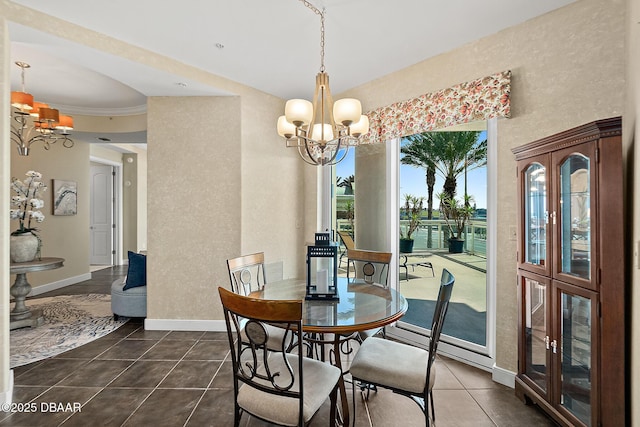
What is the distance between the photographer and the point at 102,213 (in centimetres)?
729

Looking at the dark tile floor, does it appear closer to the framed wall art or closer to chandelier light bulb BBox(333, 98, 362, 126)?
chandelier light bulb BBox(333, 98, 362, 126)

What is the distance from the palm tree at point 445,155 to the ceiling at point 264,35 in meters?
0.82

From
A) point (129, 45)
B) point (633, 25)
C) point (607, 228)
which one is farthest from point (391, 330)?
point (129, 45)

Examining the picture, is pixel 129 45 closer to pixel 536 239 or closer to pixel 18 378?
pixel 18 378

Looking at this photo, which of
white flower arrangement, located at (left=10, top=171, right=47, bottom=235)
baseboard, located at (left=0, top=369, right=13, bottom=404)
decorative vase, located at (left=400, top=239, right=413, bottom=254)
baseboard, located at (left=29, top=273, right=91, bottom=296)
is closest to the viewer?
baseboard, located at (left=0, top=369, right=13, bottom=404)

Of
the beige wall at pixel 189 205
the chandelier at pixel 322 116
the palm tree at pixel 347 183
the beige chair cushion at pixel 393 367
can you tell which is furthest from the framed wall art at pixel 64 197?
the beige chair cushion at pixel 393 367

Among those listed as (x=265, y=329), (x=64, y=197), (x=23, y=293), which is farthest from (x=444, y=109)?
(x=64, y=197)

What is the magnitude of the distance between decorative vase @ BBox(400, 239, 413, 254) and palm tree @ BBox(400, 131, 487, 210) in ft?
1.23

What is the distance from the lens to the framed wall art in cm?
530

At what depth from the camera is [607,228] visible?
1562mm

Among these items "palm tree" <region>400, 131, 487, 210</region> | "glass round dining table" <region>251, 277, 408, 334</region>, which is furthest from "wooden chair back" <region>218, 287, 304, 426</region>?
"palm tree" <region>400, 131, 487, 210</region>

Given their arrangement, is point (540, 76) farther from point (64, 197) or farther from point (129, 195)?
point (129, 195)

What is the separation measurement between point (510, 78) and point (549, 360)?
2073 mm

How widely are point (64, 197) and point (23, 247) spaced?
2.19m
